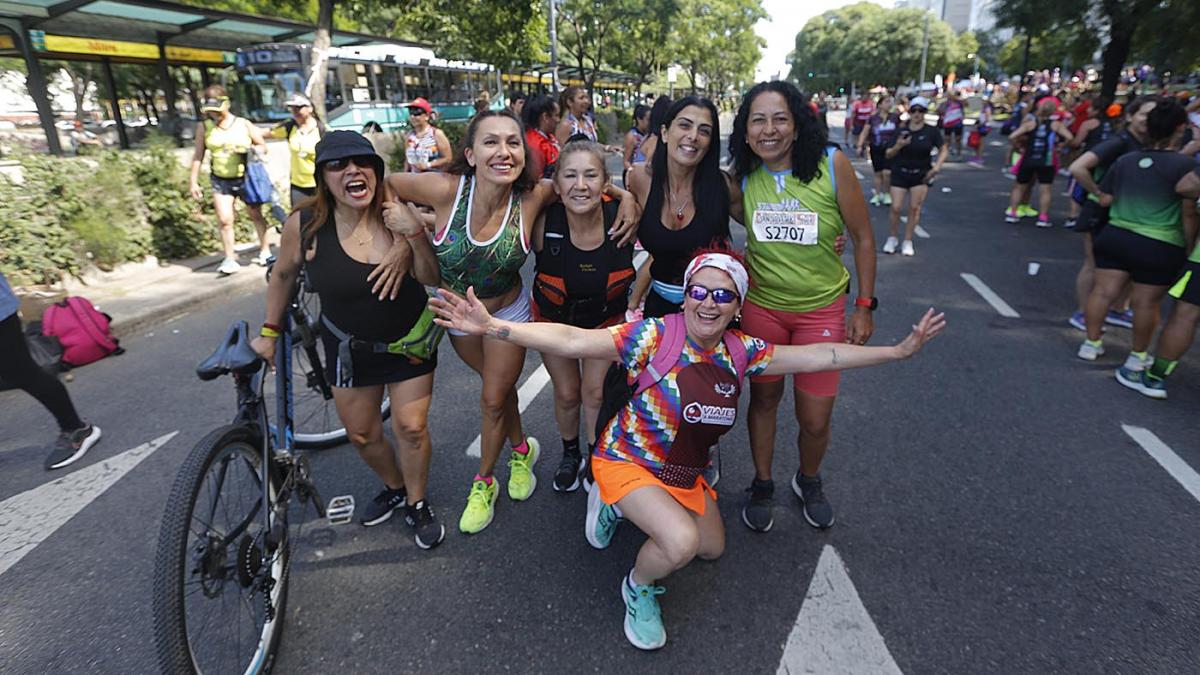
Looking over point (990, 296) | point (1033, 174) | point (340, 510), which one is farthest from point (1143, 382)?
point (1033, 174)

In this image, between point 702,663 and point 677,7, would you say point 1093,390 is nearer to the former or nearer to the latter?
point 702,663

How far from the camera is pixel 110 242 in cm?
695

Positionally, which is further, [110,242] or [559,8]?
[559,8]

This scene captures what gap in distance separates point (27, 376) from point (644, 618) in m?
3.68

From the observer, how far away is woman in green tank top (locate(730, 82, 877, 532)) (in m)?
2.64

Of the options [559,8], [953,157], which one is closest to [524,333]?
[953,157]

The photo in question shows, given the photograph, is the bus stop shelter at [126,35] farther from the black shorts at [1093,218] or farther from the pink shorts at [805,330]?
the black shorts at [1093,218]

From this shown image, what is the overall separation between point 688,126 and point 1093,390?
372 cm

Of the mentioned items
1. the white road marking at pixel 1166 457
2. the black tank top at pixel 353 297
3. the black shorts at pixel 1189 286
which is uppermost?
the black tank top at pixel 353 297

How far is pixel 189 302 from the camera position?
660 cm

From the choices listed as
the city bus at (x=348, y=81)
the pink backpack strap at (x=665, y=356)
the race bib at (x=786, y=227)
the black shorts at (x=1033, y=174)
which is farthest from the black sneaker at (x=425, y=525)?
the city bus at (x=348, y=81)

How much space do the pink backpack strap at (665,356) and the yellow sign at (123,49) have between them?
22.1 meters

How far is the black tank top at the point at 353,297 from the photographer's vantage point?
100 inches

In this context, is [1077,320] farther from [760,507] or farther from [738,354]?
[738,354]
